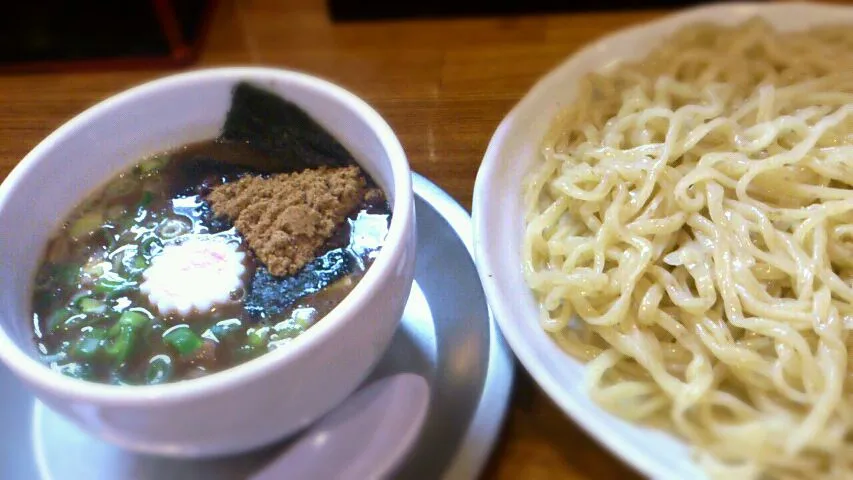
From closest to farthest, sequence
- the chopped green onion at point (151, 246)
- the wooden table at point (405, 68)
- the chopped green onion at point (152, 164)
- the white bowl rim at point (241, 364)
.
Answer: the white bowl rim at point (241, 364)
the chopped green onion at point (151, 246)
the chopped green onion at point (152, 164)
the wooden table at point (405, 68)

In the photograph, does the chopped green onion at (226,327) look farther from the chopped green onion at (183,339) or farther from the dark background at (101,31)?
the dark background at (101,31)

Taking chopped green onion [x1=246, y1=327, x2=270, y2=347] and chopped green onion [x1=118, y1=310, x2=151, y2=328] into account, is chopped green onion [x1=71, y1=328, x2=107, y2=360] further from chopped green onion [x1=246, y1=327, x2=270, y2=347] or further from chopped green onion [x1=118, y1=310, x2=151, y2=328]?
chopped green onion [x1=246, y1=327, x2=270, y2=347]

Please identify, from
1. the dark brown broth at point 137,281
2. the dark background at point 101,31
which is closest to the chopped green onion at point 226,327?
the dark brown broth at point 137,281

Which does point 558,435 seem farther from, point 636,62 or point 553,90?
point 636,62

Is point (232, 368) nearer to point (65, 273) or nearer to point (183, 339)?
point (183, 339)

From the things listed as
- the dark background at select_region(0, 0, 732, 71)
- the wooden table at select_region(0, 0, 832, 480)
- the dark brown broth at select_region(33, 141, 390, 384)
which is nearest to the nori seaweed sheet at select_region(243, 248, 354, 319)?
the dark brown broth at select_region(33, 141, 390, 384)

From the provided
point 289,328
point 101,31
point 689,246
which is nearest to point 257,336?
point 289,328
